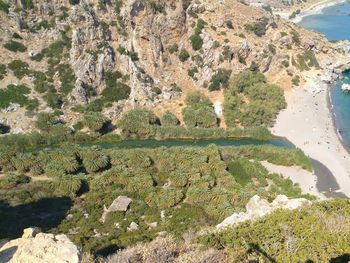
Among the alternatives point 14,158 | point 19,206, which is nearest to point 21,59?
point 14,158

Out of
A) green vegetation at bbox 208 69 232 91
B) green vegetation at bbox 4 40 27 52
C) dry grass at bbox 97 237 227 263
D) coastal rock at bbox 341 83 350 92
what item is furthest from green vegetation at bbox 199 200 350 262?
green vegetation at bbox 4 40 27 52

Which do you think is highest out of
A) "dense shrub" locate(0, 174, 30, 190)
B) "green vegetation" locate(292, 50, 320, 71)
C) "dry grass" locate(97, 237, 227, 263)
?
"dry grass" locate(97, 237, 227, 263)

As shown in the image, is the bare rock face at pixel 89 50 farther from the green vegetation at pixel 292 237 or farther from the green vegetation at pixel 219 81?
the green vegetation at pixel 292 237

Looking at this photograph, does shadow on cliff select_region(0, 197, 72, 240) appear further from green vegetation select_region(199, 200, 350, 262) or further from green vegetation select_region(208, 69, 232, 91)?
green vegetation select_region(208, 69, 232, 91)

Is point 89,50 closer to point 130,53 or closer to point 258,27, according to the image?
point 130,53

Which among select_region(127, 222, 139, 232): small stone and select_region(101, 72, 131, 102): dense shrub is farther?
select_region(101, 72, 131, 102): dense shrub

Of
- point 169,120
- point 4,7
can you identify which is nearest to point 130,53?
point 169,120
